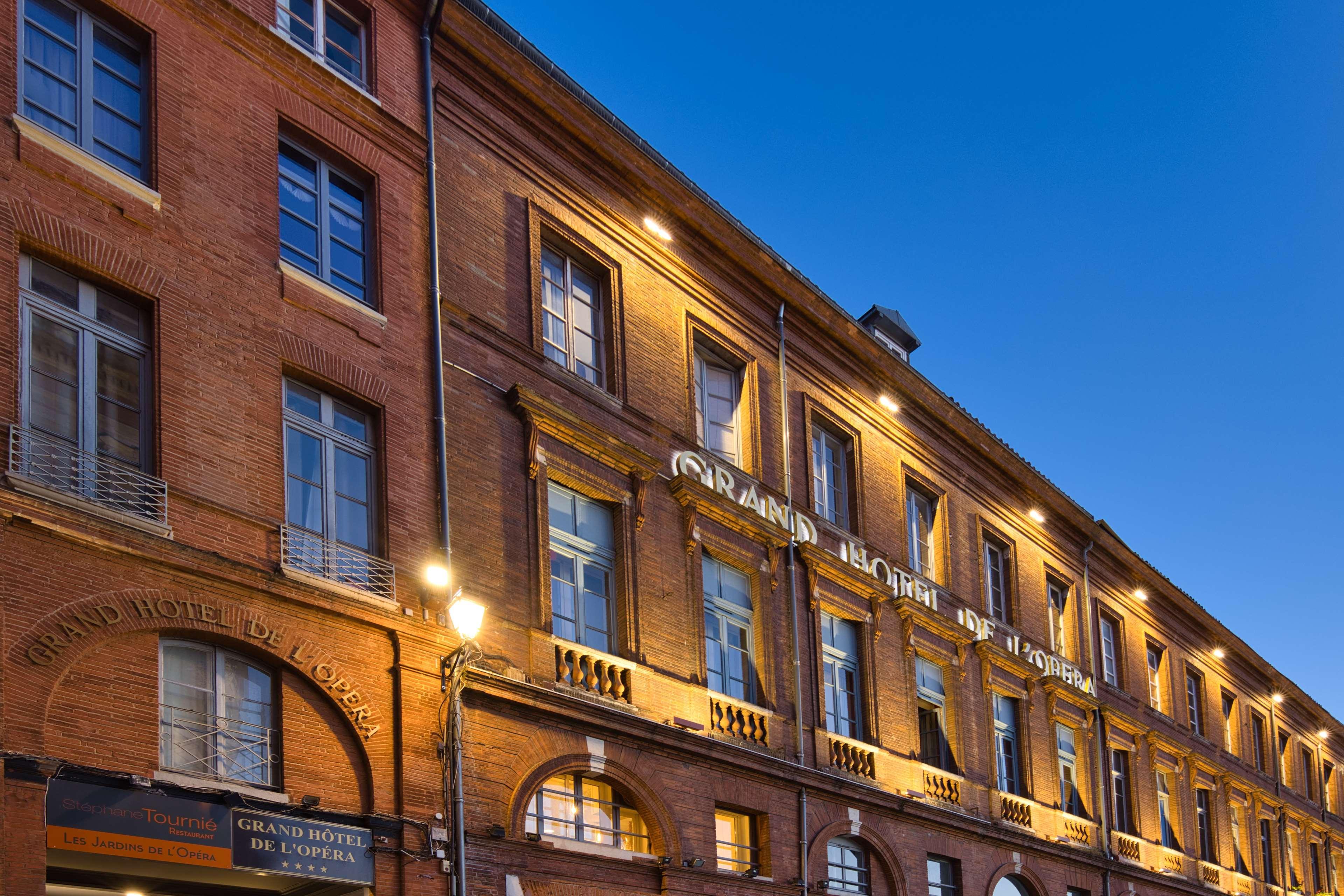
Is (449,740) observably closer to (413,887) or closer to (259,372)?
(413,887)

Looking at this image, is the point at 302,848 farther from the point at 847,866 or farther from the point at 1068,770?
the point at 1068,770

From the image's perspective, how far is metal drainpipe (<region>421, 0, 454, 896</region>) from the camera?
608 inches

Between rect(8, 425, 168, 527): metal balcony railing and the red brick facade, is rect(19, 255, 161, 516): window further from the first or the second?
the red brick facade

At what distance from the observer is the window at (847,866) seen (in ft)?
73.4

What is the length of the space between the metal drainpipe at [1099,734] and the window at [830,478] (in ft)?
34.8

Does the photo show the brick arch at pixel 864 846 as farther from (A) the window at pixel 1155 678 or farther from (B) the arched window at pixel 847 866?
(A) the window at pixel 1155 678

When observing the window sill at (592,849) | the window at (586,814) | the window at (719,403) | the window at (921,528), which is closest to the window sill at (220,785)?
the window at (586,814)

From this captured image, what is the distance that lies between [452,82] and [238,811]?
9.73m

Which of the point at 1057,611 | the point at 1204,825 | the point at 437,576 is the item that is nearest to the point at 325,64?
the point at 437,576

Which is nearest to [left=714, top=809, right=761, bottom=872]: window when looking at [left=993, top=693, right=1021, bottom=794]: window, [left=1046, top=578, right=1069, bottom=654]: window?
[left=993, top=693, right=1021, bottom=794]: window

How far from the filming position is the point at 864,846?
23.4m

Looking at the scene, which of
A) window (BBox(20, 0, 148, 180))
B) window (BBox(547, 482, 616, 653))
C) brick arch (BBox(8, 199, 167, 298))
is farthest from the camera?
window (BBox(547, 482, 616, 653))

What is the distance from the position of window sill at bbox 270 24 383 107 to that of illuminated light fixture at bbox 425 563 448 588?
18.3 feet

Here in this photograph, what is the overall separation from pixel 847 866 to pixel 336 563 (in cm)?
1120
